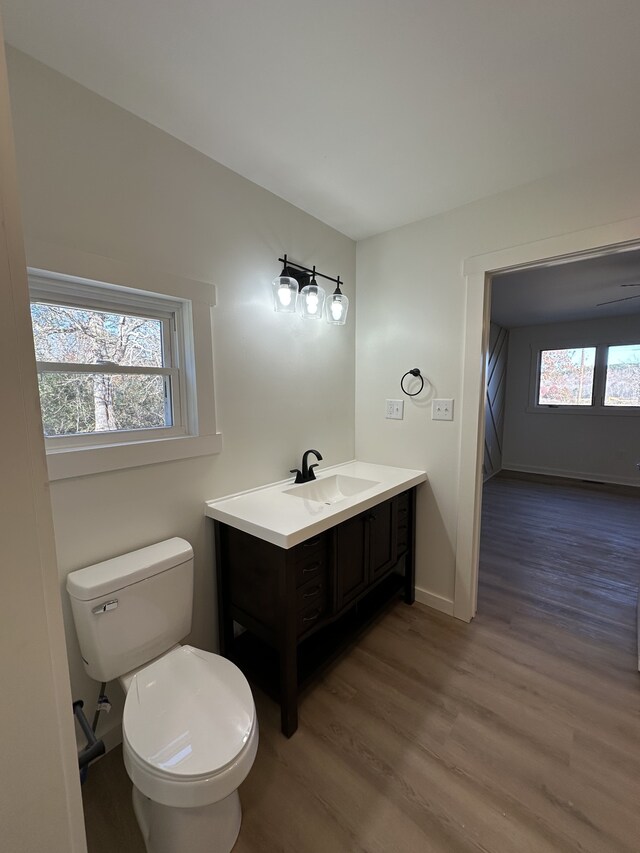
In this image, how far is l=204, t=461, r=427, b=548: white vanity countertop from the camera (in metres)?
1.38

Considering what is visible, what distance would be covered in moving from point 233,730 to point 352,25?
2077 mm

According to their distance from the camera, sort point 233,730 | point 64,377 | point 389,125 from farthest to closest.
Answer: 1. point 389,125
2. point 64,377
3. point 233,730

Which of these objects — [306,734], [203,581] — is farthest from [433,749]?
[203,581]

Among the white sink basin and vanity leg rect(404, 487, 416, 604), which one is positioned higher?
the white sink basin

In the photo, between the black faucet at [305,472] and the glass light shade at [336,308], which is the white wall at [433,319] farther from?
the black faucet at [305,472]

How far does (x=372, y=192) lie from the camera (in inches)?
72.1

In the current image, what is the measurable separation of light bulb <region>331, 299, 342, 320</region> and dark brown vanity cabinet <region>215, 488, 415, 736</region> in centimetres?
112

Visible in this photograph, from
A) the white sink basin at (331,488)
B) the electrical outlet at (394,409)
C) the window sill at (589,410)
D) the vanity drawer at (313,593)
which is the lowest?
the vanity drawer at (313,593)

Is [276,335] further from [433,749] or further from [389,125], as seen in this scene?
[433,749]

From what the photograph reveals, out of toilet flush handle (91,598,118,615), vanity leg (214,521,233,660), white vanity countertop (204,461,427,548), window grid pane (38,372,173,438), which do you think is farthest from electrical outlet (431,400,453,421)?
toilet flush handle (91,598,118,615)

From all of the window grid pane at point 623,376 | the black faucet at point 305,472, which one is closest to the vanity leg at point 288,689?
the black faucet at point 305,472

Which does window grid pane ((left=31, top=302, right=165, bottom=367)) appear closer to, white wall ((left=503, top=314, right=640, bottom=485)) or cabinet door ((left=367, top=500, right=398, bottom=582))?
cabinet door ((left=367, top=500, right=398, bottom=582))

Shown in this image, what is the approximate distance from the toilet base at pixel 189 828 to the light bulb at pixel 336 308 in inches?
81.8

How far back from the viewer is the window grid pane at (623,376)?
4.85m
